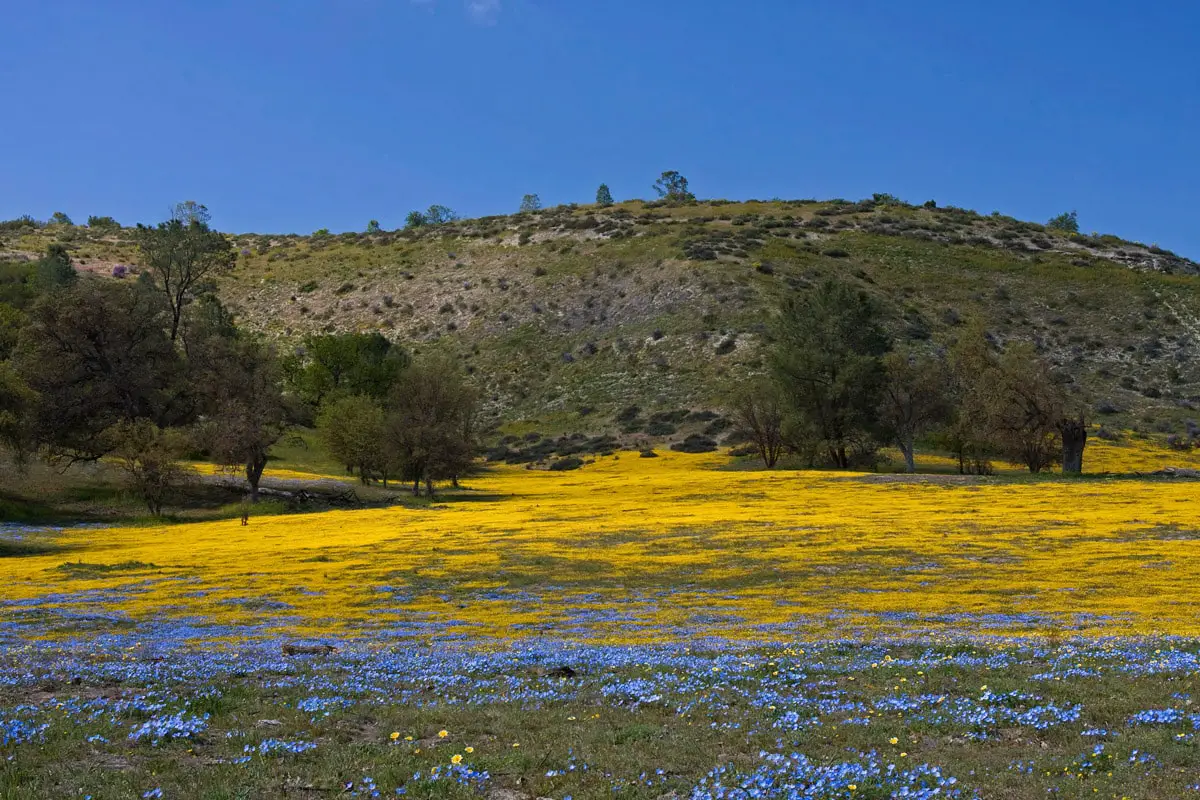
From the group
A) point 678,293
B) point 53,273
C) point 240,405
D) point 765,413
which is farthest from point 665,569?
point 53,273

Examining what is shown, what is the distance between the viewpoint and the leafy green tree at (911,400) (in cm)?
6000

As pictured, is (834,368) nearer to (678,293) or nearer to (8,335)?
(678,293)

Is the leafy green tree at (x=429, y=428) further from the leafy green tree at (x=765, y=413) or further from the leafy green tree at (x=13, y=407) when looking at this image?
the leafy green tree at (x=765, y=413)

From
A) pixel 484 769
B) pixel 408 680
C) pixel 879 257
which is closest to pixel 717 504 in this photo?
pixel 408 680

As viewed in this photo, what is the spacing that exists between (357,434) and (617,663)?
4507cm

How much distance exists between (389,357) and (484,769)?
81036mm

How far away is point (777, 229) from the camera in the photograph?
123 metres

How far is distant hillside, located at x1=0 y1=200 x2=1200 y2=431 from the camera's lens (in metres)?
87.8

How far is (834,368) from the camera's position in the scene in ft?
210

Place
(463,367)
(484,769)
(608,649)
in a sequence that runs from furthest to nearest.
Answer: (463,367) < (608,649) < (484,769)

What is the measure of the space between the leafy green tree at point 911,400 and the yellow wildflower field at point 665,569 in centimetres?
1503

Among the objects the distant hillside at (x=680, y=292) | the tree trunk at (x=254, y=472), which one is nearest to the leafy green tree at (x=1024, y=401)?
the distant hillside at (x=680, y=292)

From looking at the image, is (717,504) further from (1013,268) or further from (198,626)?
(1013,268)

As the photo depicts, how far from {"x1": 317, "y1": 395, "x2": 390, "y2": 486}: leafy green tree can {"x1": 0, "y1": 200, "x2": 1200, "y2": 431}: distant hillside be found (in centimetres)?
2649
